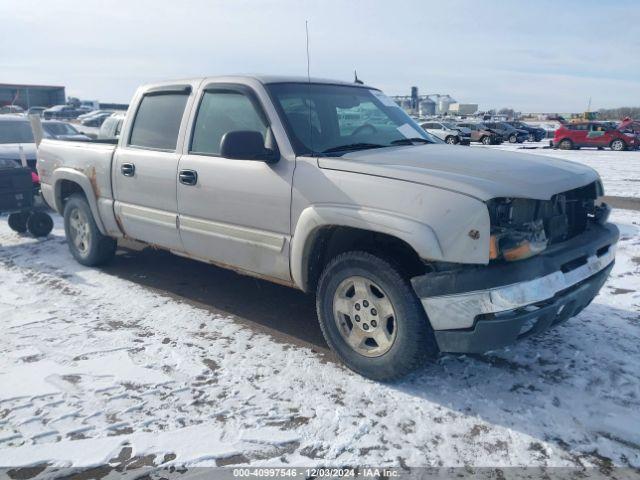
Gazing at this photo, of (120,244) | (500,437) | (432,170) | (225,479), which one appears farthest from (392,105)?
(120,244)

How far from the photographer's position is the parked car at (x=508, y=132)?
31484 mm

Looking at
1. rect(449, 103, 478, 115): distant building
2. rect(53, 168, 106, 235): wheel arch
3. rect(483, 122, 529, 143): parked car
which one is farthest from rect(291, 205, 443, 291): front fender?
rect(449, 103, 478, 115): distant building

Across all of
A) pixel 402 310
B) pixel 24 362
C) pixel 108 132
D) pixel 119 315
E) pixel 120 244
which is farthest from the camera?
pixel 108 132

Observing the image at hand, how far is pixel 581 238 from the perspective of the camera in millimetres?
3559

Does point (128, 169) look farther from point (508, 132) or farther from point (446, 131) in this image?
point (508, 132)

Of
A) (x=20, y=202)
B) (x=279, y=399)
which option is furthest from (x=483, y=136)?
(x=279, y=399)

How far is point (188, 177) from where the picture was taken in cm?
435

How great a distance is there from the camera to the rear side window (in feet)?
15.3

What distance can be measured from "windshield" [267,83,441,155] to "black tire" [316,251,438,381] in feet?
2.89

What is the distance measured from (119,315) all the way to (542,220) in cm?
340

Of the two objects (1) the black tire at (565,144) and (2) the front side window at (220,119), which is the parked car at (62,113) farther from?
(2) the front side window at (220,119)

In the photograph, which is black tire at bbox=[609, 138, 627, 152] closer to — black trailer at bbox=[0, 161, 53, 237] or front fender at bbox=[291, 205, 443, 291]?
black trailer at bbox=[0, 161, 53, 237]

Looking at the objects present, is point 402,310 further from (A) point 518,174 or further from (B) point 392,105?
(B) point 392,105

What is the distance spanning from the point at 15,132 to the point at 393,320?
1020 cm
